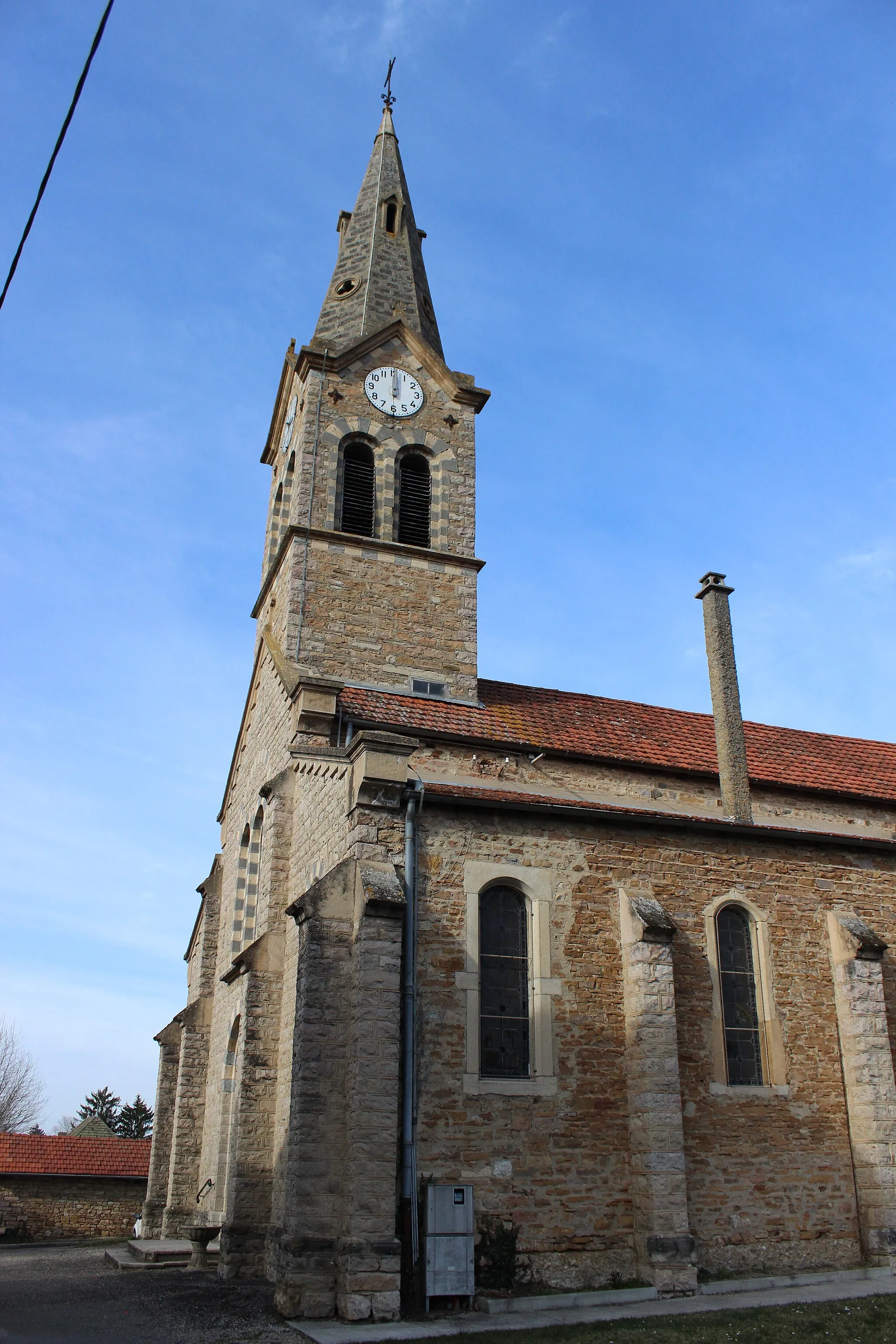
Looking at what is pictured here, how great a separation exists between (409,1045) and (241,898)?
7.51 m

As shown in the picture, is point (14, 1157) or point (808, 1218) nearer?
point (808, 1218)

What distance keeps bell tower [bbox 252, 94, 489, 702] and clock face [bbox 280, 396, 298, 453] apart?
63 mm

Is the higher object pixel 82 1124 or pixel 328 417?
pixel 328 417

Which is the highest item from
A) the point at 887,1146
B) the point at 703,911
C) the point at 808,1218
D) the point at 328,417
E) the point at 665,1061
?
the point at 328,417

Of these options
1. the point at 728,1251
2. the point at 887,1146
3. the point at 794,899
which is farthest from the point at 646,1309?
the point at 794,899

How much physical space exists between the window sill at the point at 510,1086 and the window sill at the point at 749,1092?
2235 millimetres

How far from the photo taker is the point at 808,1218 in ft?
43.3

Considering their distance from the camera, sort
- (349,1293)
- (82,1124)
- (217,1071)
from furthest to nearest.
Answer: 1. (82,1124)
2. (217,1071)
3. (349,1293)

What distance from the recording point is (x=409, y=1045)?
12.2 metres

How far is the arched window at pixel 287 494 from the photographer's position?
21.8 metres

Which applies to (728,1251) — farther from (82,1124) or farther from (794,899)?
(82,1124)

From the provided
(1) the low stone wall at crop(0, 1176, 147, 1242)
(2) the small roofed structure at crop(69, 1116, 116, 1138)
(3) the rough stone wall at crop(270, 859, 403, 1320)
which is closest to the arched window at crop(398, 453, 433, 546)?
(3) the rough stone wall at crop(270, 859, 403, 1320)

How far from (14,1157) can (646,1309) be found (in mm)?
20699

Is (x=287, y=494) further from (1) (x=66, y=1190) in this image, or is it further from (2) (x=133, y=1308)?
(1) (x=66, y=1190)
